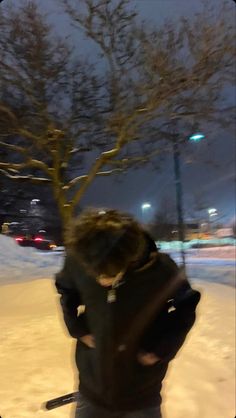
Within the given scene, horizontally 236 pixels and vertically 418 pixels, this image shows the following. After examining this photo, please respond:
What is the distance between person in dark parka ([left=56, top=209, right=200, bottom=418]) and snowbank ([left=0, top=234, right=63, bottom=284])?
699 millimetres

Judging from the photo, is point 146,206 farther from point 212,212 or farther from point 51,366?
point 51,366

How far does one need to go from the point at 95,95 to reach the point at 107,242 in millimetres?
2078

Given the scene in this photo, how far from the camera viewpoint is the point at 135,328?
4.71ft

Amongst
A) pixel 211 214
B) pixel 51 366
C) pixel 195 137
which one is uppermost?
pixel 195 137

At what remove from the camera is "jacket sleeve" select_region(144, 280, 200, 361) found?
142 centimetres

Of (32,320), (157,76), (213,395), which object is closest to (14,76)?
(157,76)

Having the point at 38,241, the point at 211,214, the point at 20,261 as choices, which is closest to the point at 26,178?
the point at 38,241

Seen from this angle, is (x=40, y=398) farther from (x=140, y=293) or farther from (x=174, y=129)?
(x=174, y=129)

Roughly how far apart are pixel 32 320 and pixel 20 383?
0.81 metres

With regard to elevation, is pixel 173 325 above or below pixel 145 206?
below

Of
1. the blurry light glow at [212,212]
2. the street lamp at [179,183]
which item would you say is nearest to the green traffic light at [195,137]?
the street lamp at [179,183]

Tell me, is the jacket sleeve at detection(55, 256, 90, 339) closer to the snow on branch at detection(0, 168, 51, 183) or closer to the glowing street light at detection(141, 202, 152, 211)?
the glowing street light at detection(141, 202, 152, 211)

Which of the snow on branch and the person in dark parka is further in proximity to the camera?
the snow on branch

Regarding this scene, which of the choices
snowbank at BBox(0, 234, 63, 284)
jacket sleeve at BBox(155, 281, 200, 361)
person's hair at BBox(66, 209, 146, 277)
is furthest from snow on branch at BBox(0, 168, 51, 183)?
jacket sleeve at BBox(155, 281, 200, 361)
